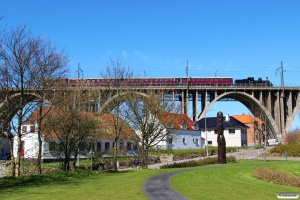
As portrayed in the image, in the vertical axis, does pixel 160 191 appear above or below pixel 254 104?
below

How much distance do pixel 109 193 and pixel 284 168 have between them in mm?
17909

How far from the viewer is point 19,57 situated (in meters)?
18.8

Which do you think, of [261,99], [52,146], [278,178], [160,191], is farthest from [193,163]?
[261,99]

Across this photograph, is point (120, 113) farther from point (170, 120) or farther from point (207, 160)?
point (207, 160)

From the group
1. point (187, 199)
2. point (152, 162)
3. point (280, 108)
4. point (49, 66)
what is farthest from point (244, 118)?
point (187, 199)

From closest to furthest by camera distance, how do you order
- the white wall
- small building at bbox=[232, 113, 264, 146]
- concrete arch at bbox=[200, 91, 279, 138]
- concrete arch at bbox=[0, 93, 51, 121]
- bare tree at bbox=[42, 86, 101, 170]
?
concrete arch at bbox=[0, 93, 51, 121], bare tree at bbox=[42, 86, 101, 170], the white wall, concrete arch at bbox=[200, 91, 279, 138], small building at bbox=[232, 113, 264, 146]

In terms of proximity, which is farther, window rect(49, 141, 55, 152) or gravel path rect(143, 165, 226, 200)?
window rect(49, 141, 55, 152)

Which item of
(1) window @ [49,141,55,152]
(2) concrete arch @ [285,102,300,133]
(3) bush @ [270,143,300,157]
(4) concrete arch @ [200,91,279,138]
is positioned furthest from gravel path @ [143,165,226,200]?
(2) concrete arch @ [285,102,300,133]

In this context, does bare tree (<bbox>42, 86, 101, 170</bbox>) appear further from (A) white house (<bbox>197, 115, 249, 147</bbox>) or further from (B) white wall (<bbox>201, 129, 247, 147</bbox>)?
(B) white wall (<bbox>201, 129, 247, 147</bbox>)

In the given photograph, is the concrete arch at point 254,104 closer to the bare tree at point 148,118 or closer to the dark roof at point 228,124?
the dark roof at point 228,124

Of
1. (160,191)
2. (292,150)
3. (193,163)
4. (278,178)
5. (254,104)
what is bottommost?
(193,163)

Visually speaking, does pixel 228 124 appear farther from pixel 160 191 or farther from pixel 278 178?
pixel 160 191

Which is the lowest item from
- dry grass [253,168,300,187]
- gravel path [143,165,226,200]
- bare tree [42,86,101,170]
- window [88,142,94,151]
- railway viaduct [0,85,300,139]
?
dry grass [253,168,300,187]

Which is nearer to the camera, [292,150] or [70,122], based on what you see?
[70,122]
